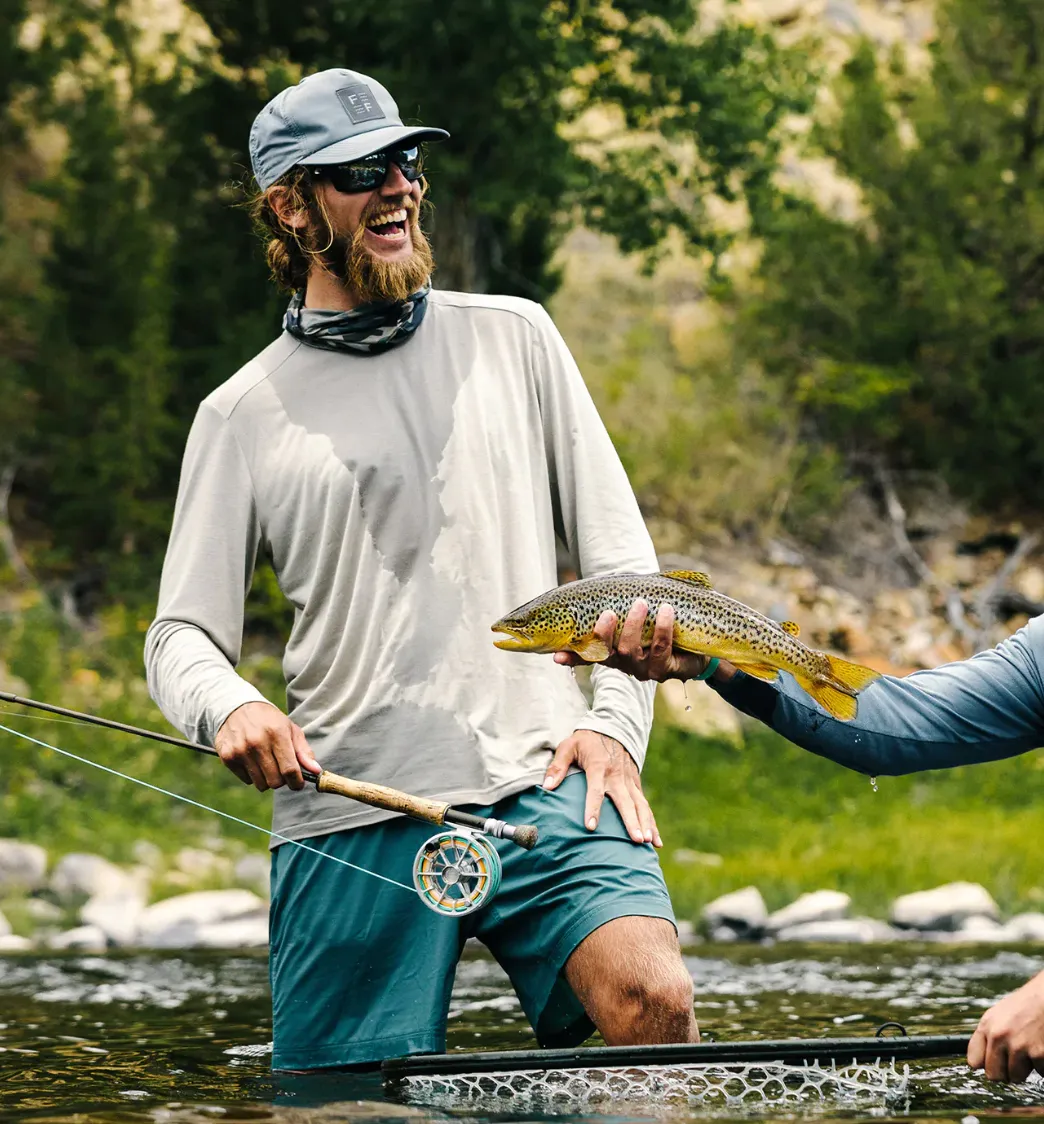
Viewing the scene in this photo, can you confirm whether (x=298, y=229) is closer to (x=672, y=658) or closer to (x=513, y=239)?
(x=672, y=658)

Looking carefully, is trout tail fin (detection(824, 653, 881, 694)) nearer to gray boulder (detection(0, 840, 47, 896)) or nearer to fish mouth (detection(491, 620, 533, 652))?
fish mouth (detection(491, 620, 533, 652))

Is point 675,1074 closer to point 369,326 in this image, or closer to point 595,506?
point 595,506

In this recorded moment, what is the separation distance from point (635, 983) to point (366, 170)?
5.91 feet

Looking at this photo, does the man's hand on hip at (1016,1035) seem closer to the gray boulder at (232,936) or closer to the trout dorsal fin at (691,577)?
the trout dorsal fin at (691,577)

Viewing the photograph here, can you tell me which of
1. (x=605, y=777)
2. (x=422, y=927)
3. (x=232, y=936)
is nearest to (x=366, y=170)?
(x=605, y=777)

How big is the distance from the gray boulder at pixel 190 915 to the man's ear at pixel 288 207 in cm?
638

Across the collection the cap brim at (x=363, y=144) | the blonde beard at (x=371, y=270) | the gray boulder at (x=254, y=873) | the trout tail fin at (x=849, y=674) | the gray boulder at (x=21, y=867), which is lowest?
the gray boulder at (x=254, y=873)

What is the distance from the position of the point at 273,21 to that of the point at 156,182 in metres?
2.51

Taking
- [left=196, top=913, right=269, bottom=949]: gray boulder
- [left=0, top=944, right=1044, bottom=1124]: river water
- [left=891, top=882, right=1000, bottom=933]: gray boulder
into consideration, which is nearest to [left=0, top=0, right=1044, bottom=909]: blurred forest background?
[left=891, top=882, right=1000, bottom=933]: gray boulder

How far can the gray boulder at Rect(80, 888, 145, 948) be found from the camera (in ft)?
32.6

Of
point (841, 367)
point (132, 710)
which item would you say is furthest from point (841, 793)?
point (841, 367)

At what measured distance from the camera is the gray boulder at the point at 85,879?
36.3ft

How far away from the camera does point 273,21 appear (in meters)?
19.8

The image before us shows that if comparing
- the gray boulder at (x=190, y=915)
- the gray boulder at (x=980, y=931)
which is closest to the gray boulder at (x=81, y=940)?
the gray boulder at (x=190, y=915)
